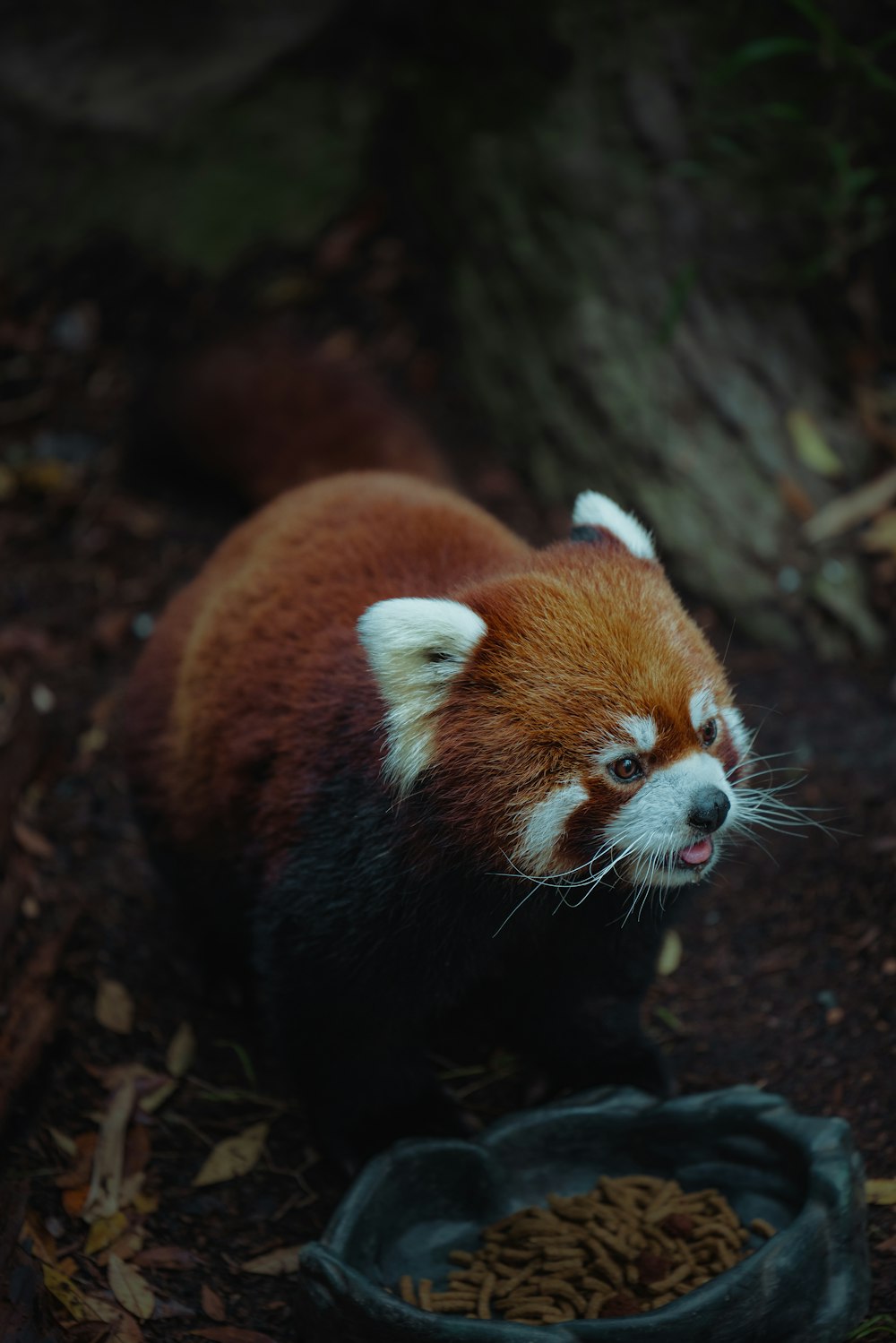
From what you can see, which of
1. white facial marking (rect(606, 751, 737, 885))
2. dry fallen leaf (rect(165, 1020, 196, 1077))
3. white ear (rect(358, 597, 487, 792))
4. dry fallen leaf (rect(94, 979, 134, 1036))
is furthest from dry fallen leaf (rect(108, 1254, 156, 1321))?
white facial marking (rect(606, 751, 737, 885))

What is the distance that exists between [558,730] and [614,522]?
751 millimetres

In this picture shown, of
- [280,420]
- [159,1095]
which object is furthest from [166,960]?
[280,420]

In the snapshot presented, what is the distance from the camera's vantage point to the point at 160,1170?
3.53m

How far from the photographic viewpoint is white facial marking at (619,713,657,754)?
8.87 ft

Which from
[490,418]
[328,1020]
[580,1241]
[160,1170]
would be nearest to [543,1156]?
[580,1241]

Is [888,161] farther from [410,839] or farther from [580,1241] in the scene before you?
[580,1241]

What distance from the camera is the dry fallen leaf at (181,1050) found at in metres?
3.85

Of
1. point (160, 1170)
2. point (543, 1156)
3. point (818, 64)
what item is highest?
point (818, 64)

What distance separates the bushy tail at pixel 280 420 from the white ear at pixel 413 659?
6.93 feet

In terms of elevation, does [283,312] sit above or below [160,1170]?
above

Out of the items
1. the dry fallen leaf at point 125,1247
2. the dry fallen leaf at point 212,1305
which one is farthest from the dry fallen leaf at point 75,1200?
the dry fallen leaf at point 212,1305

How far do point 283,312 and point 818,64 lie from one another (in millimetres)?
2878

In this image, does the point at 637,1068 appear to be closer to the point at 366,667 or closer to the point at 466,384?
the point at 366,667

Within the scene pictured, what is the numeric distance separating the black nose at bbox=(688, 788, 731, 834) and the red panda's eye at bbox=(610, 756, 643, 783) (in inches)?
5.3
